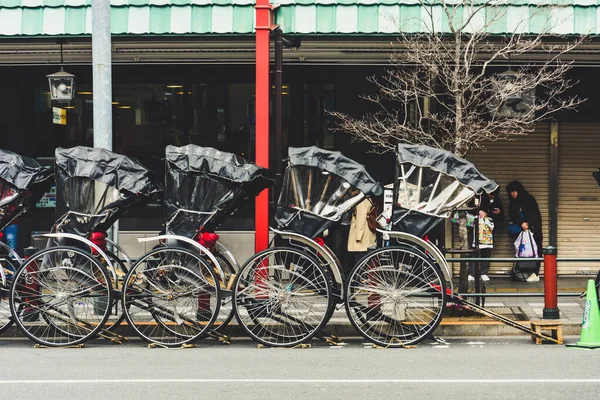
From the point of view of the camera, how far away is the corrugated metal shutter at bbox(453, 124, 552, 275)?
1614cm

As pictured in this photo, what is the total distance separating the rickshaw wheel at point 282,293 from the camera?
32.8ft

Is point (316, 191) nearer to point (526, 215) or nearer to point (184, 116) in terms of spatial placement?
point (184, 116)

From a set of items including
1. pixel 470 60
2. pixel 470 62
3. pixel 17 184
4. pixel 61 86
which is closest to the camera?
pixel 17 184

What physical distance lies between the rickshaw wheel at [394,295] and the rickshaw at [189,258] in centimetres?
149

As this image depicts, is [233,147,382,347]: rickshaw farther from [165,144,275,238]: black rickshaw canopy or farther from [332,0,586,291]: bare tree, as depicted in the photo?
[332,0,586,291]: bare tree

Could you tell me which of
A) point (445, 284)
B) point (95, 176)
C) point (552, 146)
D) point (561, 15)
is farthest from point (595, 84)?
point (95, 176)

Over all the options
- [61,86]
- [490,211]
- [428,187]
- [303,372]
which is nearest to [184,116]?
[61,86]

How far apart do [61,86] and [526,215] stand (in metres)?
8.17

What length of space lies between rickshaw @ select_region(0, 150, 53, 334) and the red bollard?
6.07 m

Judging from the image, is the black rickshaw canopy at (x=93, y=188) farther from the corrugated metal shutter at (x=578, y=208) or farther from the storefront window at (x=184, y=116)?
the corrugated metal shutter at (x=578, y=208)

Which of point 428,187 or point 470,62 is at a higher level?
point 470,62

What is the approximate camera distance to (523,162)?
1619 centimetres

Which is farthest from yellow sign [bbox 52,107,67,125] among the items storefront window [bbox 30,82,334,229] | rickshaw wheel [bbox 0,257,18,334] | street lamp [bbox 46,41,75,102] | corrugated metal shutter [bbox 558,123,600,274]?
corrugated metal shutter [bbox 558,123,600,274]

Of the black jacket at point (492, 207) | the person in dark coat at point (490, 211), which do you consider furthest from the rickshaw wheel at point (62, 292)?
the black jacket at point (492, 207)
